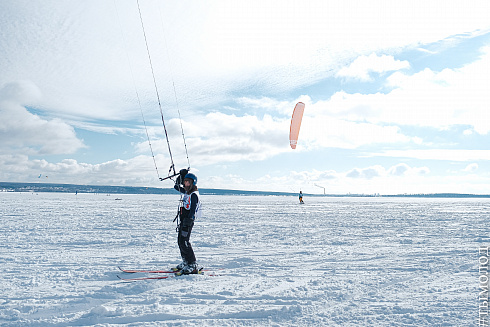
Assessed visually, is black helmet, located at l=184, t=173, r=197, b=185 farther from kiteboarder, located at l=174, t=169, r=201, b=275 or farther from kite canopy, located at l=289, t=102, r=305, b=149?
kite canopy, located at l=289, t=102, r=305, b=149

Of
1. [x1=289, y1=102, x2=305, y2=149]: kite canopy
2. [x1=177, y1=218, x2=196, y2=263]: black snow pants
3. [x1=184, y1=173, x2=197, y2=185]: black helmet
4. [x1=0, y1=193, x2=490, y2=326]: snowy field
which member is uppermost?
[x1=289, y1=102, x2=305, y2=149]: kite canopy

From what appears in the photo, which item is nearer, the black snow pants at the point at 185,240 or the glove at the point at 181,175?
the black snow pants at the point at 185,240

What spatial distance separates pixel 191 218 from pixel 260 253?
2.53 metres

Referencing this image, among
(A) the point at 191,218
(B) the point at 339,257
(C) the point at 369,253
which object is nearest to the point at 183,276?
(A) the point at 191,218

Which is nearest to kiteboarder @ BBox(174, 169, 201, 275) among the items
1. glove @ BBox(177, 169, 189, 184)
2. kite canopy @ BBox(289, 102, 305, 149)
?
glove @ BBox(177, 169, 189, 184)

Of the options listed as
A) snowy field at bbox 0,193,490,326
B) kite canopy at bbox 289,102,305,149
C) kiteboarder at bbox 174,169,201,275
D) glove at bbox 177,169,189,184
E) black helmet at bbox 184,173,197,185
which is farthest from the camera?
kite canopy at bbox 289,102,305,149

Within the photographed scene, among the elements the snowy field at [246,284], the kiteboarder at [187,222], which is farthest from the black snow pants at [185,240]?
the snowy field at [246,284]

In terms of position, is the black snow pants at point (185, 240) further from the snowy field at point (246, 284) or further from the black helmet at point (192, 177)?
the black helmet at point (192, 177)

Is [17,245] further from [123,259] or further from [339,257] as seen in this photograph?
[339,257]

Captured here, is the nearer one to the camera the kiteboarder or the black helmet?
the kiteboarder

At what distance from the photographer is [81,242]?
943 centimetres

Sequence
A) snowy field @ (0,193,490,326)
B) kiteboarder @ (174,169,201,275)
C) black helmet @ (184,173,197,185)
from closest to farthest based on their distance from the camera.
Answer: snowy field @ (0,193,490,326) < kiteboarder @ (174,169,201,275) < black helmet @ (184,173,197,185)

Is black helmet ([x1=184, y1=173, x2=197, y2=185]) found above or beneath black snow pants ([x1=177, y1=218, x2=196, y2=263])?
above

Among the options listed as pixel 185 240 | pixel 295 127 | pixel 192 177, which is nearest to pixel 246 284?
pixel 185 240
